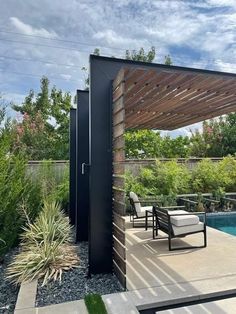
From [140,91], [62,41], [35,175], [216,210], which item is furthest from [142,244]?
[62,41]

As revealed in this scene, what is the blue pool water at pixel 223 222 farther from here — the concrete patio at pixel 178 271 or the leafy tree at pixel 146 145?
the leafy tree at pixel 146 145

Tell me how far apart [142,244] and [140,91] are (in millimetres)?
3153

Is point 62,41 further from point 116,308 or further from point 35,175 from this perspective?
point 116,308

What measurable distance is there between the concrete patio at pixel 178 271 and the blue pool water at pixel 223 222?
2.48m

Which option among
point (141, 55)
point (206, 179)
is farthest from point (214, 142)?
point (206, 179)

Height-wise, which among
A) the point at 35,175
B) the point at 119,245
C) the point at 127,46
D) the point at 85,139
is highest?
the point at 127,46

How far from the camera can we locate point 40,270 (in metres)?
4.21

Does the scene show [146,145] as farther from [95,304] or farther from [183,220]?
[95,304]

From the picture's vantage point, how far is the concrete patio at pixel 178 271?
3568 millimetres

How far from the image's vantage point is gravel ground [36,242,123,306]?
357 cm

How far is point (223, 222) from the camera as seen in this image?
31.6 feet

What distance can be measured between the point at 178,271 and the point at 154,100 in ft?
12.1

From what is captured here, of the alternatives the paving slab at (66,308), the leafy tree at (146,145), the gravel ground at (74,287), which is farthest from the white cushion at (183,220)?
the leafy tree at (146,145)

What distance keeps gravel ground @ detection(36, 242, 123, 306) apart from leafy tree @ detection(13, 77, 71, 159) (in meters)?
12.9
